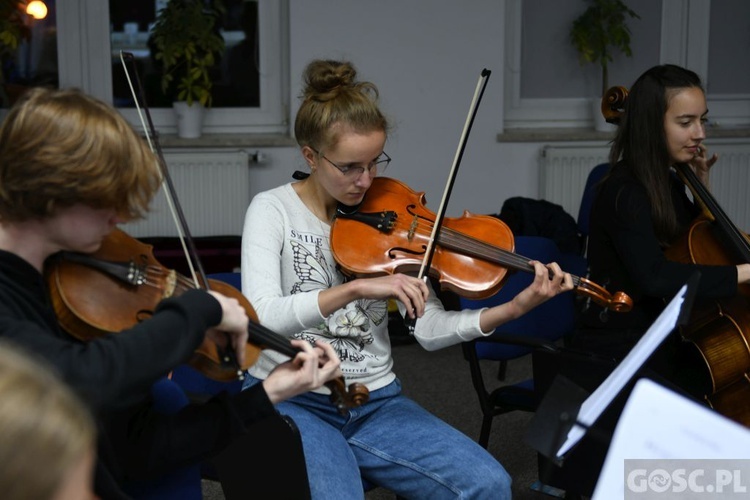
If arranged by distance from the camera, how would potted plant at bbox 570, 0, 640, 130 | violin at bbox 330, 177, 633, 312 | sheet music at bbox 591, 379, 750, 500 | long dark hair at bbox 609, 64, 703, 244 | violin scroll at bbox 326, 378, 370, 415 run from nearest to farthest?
sheet music at bbox 591, 379, 750, 500
violin scroll at bbox 326, 378, 370, 415
violin at bbox 330, 177, 633, 312
long dark hair at bbox 609, 64, 703, 244
potted plant at bbox 570, 0, 640, 130

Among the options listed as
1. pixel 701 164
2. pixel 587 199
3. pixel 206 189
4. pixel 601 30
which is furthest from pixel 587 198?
pixel 206 189

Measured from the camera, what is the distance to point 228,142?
428 centimetres

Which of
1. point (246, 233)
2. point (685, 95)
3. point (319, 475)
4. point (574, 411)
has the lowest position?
point (319, 475)

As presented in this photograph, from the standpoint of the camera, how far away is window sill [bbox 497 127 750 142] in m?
4.43

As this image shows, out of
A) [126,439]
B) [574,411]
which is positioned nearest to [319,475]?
[126,439]

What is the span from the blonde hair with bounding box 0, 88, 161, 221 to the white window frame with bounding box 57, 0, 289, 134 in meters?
3.14

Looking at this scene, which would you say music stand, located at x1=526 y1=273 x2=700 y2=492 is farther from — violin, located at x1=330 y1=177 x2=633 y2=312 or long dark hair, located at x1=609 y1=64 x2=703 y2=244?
long dark hair, located at x1=609 y1=64 x2=703 y2=244

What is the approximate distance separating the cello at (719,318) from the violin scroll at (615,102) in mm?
226

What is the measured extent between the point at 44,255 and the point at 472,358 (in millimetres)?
1293

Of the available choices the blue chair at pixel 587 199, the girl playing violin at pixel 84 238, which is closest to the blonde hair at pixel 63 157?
the girl playing violin at pixel 84 238

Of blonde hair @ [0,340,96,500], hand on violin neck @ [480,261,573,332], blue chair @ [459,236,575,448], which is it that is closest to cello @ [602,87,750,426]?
blue chair @ [459,236,575,448]

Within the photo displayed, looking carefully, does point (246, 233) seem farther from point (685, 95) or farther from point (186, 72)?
point (186, 72)

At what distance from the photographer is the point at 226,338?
1.33 metres

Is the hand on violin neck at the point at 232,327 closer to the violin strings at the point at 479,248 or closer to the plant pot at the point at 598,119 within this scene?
the violin strings at the point at 479,248
